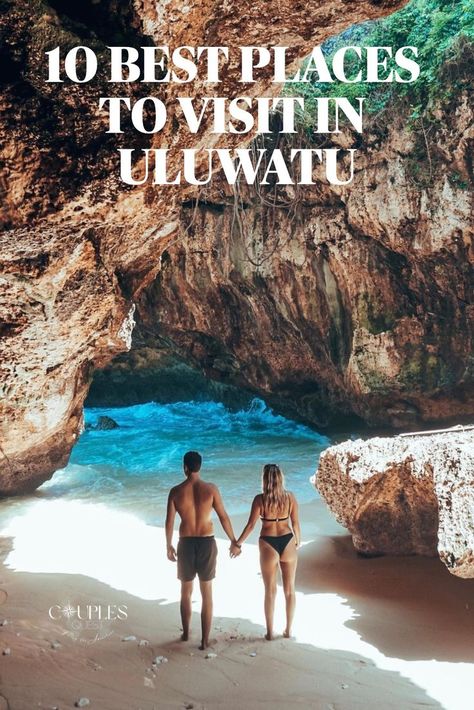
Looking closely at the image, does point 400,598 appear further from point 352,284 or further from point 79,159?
point 352,284

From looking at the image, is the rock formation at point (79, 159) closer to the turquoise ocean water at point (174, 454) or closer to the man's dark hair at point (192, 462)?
the man's dark hair at point (192, 462)

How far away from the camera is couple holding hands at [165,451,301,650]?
3648mm

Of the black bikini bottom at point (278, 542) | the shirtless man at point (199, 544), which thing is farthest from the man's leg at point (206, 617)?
the black bikini bottom at point (278, 542)

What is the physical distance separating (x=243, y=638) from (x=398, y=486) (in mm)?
1772

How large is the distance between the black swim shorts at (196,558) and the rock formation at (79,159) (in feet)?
7.61

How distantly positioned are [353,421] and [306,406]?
3.46ft

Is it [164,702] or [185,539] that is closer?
[164,702]

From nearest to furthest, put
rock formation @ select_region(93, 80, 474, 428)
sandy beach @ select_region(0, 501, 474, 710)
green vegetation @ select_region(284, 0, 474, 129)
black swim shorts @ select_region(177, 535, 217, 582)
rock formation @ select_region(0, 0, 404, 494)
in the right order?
sandy beach @ select_region(0, 501, 474, 710), rock formation @ select_region(0, 0, 404, 494), black swim shorts @ select_region(177, 535, 217, 582), green vegetation @ select_region(284, 0, 474, 129), rock formation @ select_region(93, 80, 474, 428)

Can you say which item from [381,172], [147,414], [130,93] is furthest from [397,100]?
[147,414]

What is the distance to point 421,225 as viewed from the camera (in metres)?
8.58

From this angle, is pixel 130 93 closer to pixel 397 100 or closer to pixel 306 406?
pixel 397 100

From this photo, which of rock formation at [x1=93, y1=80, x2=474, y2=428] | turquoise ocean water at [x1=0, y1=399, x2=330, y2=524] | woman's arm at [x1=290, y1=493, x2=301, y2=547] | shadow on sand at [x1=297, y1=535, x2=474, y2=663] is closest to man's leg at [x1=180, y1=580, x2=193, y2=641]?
woman's arm at [x1=290, y1=493, x2=301, y2=547]

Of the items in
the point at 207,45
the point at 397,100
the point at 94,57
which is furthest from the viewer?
→ the point at 397,100

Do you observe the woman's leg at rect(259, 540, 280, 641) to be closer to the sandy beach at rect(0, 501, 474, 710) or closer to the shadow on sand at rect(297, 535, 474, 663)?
the sandy beach at rect(0, 501, 474, 710)
